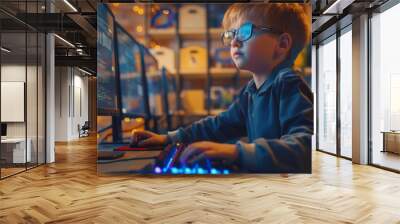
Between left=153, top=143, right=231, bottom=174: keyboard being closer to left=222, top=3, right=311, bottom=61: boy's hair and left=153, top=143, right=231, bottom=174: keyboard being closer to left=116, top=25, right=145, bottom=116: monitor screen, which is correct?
left=116, top=25, right=145, bottom=116: monitor screen

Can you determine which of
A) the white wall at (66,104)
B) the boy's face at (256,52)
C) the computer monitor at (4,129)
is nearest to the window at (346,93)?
the boy's face at (256,52)

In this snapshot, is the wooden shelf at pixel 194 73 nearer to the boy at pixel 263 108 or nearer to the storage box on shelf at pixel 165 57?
the storage box on shelf at pixel 165 57

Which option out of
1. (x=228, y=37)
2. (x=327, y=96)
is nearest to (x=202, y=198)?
(x=228, y=37)

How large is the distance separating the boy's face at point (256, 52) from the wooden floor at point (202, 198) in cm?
189

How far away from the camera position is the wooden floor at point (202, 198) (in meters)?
3.92

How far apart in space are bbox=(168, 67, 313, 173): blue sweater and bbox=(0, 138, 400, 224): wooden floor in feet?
1.16

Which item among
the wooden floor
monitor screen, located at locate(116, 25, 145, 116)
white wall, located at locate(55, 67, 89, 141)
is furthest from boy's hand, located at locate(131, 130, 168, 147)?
white wall, located at locate(55, 67, 89, 141)

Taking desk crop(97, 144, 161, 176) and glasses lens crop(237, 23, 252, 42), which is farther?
desk crop(97, 144, 161, 176)

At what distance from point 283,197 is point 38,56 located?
589cm

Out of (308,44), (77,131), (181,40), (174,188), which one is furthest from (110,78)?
(77,131)

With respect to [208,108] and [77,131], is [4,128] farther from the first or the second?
[77,131]

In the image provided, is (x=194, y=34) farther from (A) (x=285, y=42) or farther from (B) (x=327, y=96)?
(B) (x=327, y=96)

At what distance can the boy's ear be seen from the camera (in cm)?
579

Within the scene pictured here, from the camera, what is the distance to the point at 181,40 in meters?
5.93
